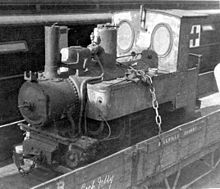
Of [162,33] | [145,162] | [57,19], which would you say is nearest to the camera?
[145,162]

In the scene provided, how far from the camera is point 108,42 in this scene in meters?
6.66

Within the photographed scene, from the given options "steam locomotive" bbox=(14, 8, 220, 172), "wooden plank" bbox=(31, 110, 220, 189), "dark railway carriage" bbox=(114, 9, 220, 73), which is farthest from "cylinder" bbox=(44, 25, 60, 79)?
"dark railway carriage" bbox=(114, 9, 220, 73)

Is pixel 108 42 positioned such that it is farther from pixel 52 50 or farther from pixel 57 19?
pixel 57 19

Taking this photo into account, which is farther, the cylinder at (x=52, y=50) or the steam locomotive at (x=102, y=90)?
the cylinder at (x=52, y=50)

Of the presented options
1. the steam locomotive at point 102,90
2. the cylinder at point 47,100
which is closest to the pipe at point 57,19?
the steam locomotive at point 102,90

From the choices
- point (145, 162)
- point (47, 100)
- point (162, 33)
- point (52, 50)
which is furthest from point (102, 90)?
point (162, 33)

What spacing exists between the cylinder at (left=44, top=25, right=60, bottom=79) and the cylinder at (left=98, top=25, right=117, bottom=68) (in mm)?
842

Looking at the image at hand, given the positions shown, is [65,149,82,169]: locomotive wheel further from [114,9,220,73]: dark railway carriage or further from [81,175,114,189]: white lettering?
[114,9,220,73]: dark railway carriage

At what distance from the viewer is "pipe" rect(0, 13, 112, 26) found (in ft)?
23.7

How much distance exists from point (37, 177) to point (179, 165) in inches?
102

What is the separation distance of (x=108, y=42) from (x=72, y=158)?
2.13 meters

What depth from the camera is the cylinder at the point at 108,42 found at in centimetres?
661

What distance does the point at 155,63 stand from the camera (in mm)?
7508

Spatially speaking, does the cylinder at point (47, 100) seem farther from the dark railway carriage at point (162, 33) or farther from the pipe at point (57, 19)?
the dark railway carriage at point (162, 33)
